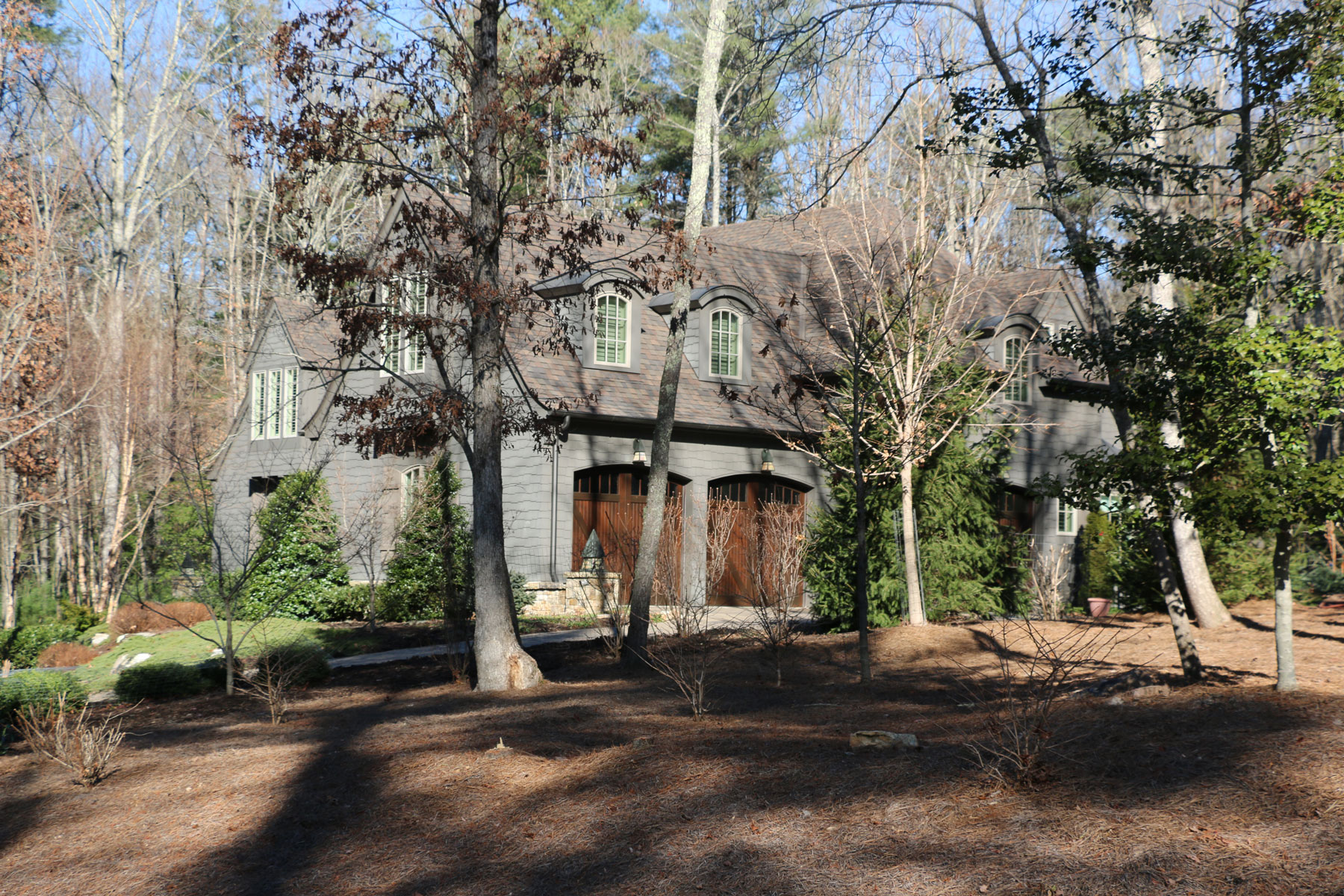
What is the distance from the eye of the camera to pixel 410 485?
718 inches

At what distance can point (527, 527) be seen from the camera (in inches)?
687

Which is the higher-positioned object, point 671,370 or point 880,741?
point 671,370

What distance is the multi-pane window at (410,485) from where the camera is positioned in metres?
17.4

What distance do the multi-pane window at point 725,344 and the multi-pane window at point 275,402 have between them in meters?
8.65

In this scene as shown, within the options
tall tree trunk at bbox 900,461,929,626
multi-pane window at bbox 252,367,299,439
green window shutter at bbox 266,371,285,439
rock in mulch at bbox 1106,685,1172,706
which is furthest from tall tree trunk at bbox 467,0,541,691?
green window shutter at bbox 266,371,285,439

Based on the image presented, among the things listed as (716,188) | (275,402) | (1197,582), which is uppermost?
(716,188)

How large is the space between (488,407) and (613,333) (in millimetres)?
8078

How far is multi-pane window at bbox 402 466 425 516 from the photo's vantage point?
17.4 m

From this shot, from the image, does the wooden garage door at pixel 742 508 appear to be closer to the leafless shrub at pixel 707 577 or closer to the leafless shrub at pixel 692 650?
the leafless shrub at pixel 707 577

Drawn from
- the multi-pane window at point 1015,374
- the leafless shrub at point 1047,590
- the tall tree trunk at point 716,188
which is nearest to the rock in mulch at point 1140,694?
the leafless shrub at point 1047,590

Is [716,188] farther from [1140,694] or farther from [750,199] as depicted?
[1140,694]

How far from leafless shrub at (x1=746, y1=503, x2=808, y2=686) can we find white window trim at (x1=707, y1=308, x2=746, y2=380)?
5317 millimetres

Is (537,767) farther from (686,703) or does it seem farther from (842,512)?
(842,512)

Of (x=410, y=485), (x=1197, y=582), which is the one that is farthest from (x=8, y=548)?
(x=1197, y=582)
